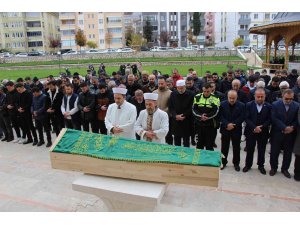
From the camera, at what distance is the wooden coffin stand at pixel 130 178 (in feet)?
11.9

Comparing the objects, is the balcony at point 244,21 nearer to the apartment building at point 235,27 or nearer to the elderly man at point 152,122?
the apartment building at point 235,27

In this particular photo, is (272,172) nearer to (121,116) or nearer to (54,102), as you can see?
(121,116)

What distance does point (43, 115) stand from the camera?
814 centimetres

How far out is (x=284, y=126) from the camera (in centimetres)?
573

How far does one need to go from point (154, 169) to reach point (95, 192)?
893 mm

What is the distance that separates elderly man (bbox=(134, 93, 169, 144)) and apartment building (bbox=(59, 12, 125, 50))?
6863 centimetres

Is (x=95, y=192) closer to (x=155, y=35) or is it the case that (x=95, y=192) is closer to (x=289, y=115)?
(x=289, y=115)

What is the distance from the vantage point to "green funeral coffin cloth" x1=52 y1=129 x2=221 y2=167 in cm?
370

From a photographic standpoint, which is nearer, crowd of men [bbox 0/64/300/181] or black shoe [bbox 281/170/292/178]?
crowd of men [bbox 0/64/300/181]

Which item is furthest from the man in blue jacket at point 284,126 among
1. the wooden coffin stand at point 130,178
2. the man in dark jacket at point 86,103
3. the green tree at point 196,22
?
the green tree at point 196,22

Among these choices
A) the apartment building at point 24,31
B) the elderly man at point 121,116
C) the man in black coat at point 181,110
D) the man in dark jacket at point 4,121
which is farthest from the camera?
the apartment building at point 24,31

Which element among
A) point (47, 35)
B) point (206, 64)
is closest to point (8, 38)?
point (47, 35)

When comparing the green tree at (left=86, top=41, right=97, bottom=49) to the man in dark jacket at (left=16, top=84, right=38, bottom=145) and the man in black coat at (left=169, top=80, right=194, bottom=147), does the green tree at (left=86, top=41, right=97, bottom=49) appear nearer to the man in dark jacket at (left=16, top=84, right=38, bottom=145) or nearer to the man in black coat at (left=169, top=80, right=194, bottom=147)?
the man in dark jacket at (left=16, top=84, right=38, bottom=145)

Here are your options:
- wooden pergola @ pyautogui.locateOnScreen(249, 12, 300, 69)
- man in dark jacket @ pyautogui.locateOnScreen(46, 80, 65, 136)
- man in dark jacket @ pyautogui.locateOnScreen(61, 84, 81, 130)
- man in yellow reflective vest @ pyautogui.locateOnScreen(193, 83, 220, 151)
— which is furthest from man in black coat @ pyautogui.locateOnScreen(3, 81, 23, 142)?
wooden pergola @ pyautogui.locateOnScreen(249, 12, 300, 69)
